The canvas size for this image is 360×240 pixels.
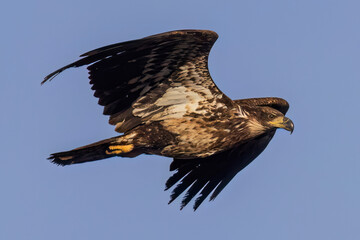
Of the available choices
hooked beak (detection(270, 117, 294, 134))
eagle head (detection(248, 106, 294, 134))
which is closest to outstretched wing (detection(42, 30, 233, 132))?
eagle head (detection(248, 106, 294, 134))

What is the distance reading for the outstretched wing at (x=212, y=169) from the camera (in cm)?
1377

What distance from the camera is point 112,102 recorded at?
40.1 feet

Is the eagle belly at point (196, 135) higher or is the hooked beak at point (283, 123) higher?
the hooked beak at point (283, 123)

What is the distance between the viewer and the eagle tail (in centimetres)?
1211

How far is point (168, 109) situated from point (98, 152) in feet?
3.97

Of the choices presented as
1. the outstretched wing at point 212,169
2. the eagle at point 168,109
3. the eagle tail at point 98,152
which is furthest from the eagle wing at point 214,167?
the eagle tail at point 98,152

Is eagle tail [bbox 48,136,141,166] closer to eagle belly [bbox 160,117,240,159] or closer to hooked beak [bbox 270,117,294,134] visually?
eagle belly [bbox 160,117,240,159]

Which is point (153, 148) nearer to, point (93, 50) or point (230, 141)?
point (230, 141)

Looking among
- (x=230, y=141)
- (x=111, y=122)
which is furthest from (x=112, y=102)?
(x=230, y=141)

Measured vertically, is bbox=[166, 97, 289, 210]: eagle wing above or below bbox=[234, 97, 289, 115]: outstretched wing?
below

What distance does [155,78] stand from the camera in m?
12.0

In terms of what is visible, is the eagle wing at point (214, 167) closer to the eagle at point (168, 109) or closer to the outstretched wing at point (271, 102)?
the outstretched wing at point (271, 102)

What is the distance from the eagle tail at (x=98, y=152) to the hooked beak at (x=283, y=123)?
2136 mm

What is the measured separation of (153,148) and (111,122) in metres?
0.74
